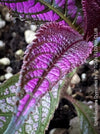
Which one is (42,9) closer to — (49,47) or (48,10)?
(48,10)

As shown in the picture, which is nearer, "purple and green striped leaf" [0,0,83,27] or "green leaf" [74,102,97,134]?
"purple and green striped leaf" [0,0,83,27]

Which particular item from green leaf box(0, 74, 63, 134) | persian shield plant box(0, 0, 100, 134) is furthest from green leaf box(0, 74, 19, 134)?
persian shield plant box(0, 0, 100, 134)

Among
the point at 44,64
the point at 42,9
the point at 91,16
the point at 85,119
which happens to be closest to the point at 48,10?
the point at 42,9

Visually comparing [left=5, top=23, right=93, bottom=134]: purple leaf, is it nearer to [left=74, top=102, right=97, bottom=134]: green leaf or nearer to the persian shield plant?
the persian shield plant

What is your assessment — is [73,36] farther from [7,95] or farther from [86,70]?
[86,70]

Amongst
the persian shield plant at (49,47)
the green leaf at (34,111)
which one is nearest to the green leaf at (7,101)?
the green leaf at (34,111)

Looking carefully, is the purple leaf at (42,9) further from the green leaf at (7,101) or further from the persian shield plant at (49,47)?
the green leaf at (7,101)

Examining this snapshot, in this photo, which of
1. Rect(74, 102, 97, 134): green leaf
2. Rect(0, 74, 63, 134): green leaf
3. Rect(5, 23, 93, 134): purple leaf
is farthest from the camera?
Rect(74, 102, 97, 134): green leaf
